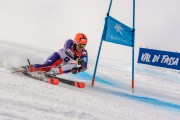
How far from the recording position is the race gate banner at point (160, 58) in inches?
676

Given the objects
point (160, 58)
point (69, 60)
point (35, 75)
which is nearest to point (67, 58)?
point (69, 60)

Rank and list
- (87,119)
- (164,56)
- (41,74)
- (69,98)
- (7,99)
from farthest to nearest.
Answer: (164,56)
(41,74)
(69,98)
(7,99)
(87,119)

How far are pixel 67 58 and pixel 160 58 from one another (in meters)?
9.10

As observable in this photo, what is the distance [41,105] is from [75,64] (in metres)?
4.08

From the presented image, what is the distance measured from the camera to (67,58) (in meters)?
9.45

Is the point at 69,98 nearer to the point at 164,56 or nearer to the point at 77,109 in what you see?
the point at 77,109

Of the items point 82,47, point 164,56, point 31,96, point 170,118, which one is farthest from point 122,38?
point 164,56

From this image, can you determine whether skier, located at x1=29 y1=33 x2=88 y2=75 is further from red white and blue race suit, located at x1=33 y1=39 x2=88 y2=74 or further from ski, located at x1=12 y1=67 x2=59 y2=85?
ski, located at x1=12 y1=67 x2=59 y2=85

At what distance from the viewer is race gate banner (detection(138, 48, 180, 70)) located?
17172 mm

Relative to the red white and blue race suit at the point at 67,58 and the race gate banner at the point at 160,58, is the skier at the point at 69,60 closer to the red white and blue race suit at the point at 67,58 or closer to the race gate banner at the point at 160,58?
the red white and blue race suit at the point at 67,58

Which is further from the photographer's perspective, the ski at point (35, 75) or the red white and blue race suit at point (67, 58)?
the red white and blue race suit at point (67, 58)

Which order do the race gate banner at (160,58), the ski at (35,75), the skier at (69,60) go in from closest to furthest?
Answer: the ski at (35,75), the skier at (69,60), the race gate banner at (160,58)

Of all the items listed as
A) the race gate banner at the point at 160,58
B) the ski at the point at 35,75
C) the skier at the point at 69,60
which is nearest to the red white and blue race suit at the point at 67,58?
the skier at the point at 69,60

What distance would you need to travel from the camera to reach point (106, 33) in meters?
9.17
